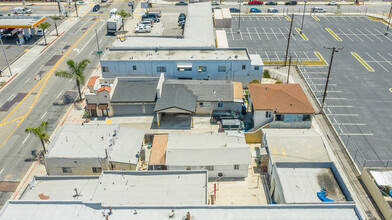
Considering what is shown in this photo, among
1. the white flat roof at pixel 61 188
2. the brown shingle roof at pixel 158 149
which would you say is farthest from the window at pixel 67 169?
the brown shingle roof at pixel 158 149

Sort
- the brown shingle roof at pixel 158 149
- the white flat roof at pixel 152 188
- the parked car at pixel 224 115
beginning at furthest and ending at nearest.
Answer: the parked car at pixel 224 115
the brown shingle roof at pixel 158 149
the white flat roof at pixel 152 188

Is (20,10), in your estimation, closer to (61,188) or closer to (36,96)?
(36,96)

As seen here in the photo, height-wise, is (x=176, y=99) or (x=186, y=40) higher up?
(x=186, y=40)

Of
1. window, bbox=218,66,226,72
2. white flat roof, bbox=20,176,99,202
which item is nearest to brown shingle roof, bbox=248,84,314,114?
window, bbox=218,66,226,72

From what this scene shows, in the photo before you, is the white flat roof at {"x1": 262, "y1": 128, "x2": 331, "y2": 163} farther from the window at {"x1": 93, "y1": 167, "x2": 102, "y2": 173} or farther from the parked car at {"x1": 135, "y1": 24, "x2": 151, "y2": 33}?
the parked car at {"x1": 135, "y1": 24, "x2": 151, "y2": 33}

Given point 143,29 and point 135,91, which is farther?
point 143,29

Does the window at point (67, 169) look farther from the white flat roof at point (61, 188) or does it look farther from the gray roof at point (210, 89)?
the gray roof at point (210, 89)

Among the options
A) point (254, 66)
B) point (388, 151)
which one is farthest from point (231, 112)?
point (388, 151)

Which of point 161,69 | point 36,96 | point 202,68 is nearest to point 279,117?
point 202,68
